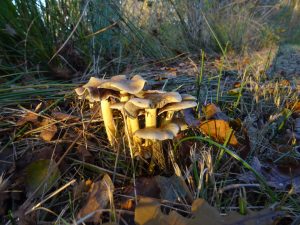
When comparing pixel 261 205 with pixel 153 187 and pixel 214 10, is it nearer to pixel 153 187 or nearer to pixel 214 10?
pixel 153 187

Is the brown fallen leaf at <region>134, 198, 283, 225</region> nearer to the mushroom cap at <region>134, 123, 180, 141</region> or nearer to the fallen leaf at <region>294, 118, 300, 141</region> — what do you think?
the mushroom cap at <region>134, 123, 180, 141</region>

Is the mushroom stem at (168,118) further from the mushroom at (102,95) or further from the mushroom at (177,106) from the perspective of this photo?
the mushroom at (102,95)

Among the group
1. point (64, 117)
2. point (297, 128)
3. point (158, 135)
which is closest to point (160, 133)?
point (158, 135)

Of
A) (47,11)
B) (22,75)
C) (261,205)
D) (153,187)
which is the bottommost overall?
(261,205)

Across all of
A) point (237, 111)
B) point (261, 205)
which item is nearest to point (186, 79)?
point (237, 111)

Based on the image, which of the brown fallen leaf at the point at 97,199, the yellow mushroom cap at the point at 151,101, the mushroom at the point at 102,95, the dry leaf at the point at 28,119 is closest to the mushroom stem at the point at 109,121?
the mushroom at the point at 102,95
